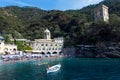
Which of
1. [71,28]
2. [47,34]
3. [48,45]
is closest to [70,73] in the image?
[48,45]

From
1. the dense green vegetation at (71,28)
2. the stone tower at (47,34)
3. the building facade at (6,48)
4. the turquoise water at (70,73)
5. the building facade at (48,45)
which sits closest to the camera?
the turquoise water at (70,73)

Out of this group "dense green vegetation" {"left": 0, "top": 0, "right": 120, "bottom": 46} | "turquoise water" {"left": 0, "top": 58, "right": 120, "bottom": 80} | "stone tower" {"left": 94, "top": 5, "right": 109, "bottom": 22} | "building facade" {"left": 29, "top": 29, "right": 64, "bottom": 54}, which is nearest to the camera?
"turquoise water" {"left": 0, "top": 58, "right": 120, "bottom": 80}

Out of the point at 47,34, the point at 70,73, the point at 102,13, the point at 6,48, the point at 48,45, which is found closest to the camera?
the point at 70,73

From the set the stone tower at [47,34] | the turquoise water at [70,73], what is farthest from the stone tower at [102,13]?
the turquoise water at [70,73]

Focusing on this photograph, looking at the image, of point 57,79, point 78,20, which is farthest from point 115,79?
point 78,20

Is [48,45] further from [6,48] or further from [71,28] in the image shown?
[6,48]

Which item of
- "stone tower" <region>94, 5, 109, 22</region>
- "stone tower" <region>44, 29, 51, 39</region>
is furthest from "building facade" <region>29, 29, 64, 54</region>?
"stone tower" <region>94, 5, 109, 22</region>

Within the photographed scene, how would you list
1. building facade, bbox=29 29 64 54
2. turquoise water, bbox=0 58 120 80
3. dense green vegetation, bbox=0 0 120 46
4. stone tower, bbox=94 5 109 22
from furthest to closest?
stone tower, bbox=94 5 109 22 → building facade, bbox=29 29 64 54 → dense green vegetation, bbox=0 0 120 46 → turquoise water, bbox=0 58 120 80

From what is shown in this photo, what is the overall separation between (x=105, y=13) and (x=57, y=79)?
89264 mm

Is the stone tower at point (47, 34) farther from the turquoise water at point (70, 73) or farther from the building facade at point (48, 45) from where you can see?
the turquoise water at point (70, 73)

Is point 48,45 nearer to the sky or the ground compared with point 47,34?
nearer to the ground

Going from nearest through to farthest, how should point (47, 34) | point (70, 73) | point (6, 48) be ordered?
1. point (70, 73)
2. point (6, 48)
3. point (47, 34)

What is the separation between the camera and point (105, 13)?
116 m

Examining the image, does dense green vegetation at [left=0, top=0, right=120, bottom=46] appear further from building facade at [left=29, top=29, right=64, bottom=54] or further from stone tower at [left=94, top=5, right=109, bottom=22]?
building facade at [left=29, top=29, right=64, bottom=54]
